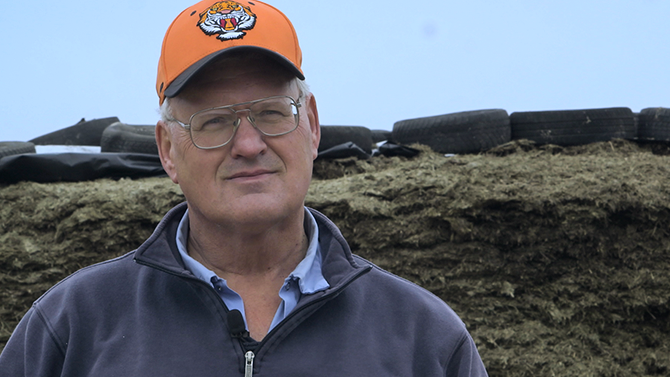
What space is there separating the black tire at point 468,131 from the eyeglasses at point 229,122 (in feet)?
14.6

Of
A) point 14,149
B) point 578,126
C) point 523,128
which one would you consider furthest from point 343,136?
point 14,149

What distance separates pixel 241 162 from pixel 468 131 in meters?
4.59

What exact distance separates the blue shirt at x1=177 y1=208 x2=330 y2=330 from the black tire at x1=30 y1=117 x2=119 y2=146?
6.55 metres

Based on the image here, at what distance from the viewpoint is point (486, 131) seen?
5.80 meters

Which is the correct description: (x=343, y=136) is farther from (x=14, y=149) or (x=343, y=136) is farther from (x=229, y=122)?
(x=229, y=122)

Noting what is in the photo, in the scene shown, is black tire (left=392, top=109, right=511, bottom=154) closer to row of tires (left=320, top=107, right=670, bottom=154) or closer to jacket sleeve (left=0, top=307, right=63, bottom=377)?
row of tires (left=320, top=107, right=670, bottom=154)

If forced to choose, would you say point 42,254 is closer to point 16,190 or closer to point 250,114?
point 16,190

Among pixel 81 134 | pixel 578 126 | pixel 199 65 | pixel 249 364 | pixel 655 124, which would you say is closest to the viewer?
pixel 249 364

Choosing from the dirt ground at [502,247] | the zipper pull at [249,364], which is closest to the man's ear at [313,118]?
the zipper pull at [249,364]

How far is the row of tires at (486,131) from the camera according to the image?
576 centimetres

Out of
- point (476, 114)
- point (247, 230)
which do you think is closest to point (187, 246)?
point (247, 230)

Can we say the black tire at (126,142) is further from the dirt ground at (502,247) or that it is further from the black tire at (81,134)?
the black tire at (81,134)

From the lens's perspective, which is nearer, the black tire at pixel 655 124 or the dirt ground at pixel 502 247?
the dirt ground at pixel 502 247

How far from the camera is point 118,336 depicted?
4.72ft
